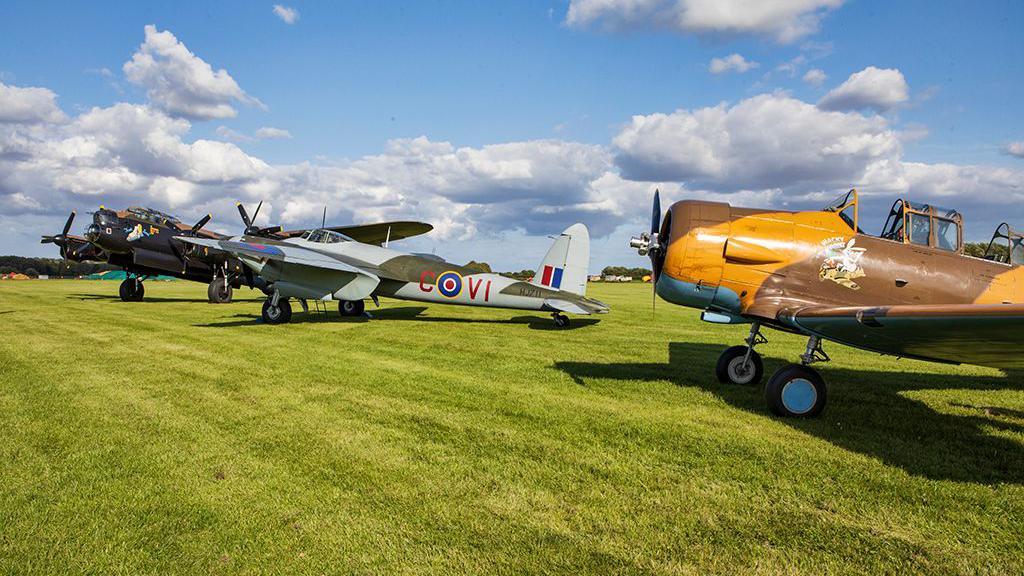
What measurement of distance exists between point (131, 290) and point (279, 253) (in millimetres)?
12138

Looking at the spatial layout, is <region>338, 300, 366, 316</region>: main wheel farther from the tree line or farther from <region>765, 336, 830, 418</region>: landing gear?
the tree line

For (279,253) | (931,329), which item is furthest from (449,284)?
(931,329)

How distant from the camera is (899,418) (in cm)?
559

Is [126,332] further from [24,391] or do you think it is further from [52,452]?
[52,452]

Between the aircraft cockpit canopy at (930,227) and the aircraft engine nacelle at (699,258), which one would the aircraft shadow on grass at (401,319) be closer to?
the aircraft engine nacelle at (699,258)

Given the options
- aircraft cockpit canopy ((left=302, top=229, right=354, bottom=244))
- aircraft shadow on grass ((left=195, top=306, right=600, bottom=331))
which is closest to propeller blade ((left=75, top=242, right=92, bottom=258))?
aircraft shadow on grass ((left=195, top=306, right=600, bottom=331))

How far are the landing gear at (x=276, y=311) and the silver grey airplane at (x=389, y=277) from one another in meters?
0.02

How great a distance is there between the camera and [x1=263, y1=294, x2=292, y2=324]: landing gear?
13.8 m

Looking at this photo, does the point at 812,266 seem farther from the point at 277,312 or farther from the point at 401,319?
the point at 277,312

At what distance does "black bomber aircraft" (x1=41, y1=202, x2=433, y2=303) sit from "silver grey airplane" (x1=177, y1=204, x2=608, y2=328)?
4497 mm

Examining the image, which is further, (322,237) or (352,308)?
(352,308)

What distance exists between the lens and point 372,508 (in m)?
3.27

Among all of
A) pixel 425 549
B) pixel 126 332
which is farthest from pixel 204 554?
pixel 126 332

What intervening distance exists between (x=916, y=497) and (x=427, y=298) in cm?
1306
